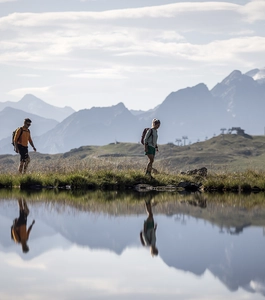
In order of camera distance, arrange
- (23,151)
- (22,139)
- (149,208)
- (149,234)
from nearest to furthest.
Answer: (149,234)
(149,208)
(22,139)
(23,151)

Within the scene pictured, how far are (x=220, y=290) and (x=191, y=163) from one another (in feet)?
542

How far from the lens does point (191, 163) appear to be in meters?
172

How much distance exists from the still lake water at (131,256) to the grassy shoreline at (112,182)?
7.42 meters

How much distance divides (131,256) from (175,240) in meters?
1.73

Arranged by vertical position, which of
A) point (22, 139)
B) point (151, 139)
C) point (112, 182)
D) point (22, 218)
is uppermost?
point (151, 139)

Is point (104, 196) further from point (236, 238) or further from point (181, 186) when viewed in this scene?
point (236, 238)

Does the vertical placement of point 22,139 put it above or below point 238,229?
above

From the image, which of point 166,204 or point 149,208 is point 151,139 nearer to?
point 166,204

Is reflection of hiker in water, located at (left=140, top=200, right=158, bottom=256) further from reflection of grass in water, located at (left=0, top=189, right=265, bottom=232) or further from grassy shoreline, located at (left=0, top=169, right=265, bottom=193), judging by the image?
grassy shoreline, located at (left=0, top=169, right=265, bottom=193)

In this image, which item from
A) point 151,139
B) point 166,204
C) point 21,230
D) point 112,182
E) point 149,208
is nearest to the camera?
point 21,230

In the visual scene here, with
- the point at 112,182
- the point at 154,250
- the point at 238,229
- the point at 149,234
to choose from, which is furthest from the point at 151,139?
the point at 154,250

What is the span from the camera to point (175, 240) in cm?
1105

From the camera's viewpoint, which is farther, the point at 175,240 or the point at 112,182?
the point at 112,182

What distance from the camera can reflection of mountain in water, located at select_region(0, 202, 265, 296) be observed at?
28.1 ft
